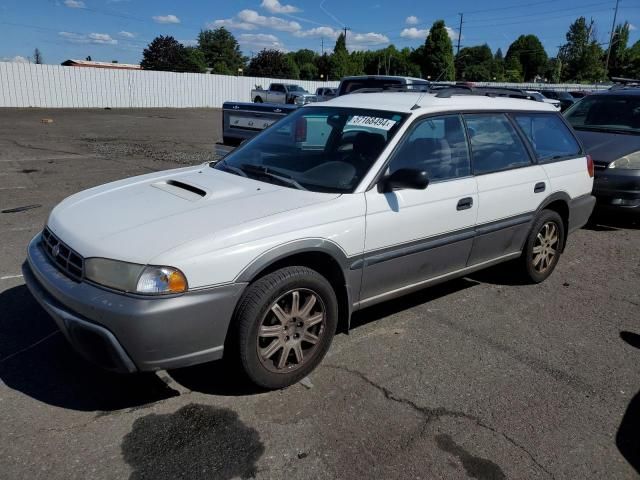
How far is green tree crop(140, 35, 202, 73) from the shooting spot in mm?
81062

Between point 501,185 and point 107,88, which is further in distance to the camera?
point 107,88

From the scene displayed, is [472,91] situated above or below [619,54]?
below

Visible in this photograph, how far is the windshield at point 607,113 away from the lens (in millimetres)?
8141

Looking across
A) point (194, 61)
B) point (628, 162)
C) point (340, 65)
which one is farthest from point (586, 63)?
point (628, 162)

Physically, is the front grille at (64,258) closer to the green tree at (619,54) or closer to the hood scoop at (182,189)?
the hood scoop at (182,189)

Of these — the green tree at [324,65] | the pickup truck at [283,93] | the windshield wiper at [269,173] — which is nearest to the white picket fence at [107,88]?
the pickup truck at [283,93]

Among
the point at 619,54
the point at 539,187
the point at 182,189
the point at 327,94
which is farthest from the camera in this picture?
the point at 619,54

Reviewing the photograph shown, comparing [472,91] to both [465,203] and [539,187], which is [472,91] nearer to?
[539,187]

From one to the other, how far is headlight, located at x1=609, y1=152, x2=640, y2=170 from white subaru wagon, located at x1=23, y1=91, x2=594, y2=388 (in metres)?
2.75

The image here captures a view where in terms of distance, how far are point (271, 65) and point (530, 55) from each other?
171ft

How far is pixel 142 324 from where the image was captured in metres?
2.62

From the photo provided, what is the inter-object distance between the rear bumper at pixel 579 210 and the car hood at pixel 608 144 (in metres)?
2.08

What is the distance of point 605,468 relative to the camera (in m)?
2.72

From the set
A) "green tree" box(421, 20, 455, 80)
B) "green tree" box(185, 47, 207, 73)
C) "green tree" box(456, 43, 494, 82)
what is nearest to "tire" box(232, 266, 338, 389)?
"green tree" box(421, 20, 455, 80)
